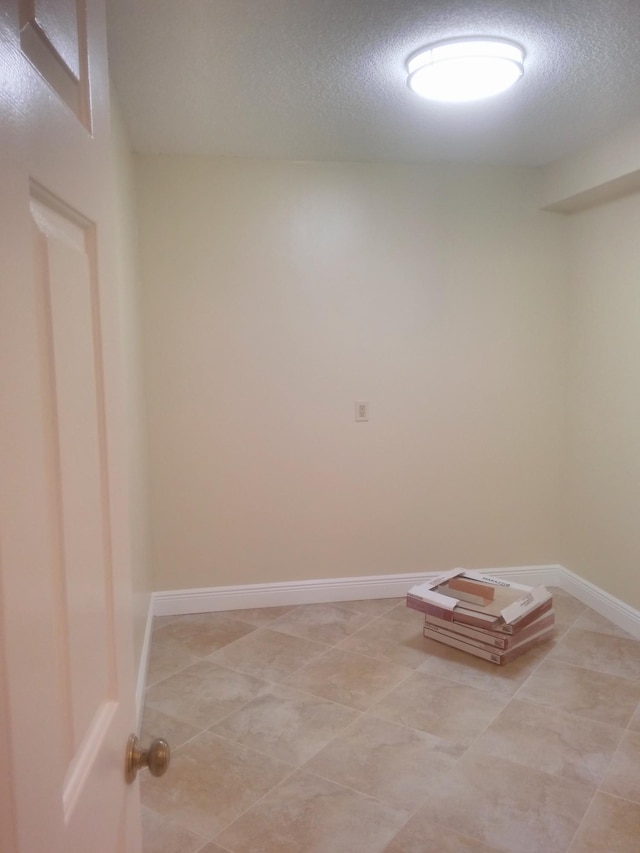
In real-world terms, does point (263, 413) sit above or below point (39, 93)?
below

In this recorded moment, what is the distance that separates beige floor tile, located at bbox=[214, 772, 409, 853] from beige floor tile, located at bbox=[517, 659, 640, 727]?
0.90 metres

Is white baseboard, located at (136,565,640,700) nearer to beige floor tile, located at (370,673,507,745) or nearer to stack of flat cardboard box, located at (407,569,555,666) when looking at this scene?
stack of flat cardboard box, located at (407,569,555,666)

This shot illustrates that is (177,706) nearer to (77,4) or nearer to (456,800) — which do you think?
(456,800)

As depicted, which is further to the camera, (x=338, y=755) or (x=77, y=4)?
(x=338, y=755)

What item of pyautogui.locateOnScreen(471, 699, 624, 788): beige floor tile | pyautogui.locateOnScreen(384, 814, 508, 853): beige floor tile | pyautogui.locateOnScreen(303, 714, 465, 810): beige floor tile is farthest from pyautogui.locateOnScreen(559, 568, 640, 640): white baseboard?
pyautogui.locateOnScreen(384, 814, 508, 853): beige floor tile

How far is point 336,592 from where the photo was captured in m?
3.54

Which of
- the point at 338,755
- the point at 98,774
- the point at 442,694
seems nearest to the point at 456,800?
the point at 338,755

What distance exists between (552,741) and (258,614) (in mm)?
1592

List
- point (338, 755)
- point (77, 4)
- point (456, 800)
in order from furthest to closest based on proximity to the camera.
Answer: point (338, 755)
point (456, 800)
point (77, 4)

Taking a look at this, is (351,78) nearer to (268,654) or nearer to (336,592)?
(268,654)

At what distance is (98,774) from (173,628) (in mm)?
2579

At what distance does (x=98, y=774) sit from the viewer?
2.50ft

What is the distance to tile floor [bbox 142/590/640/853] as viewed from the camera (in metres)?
1.87

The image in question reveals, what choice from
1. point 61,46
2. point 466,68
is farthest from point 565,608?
point 61,46
